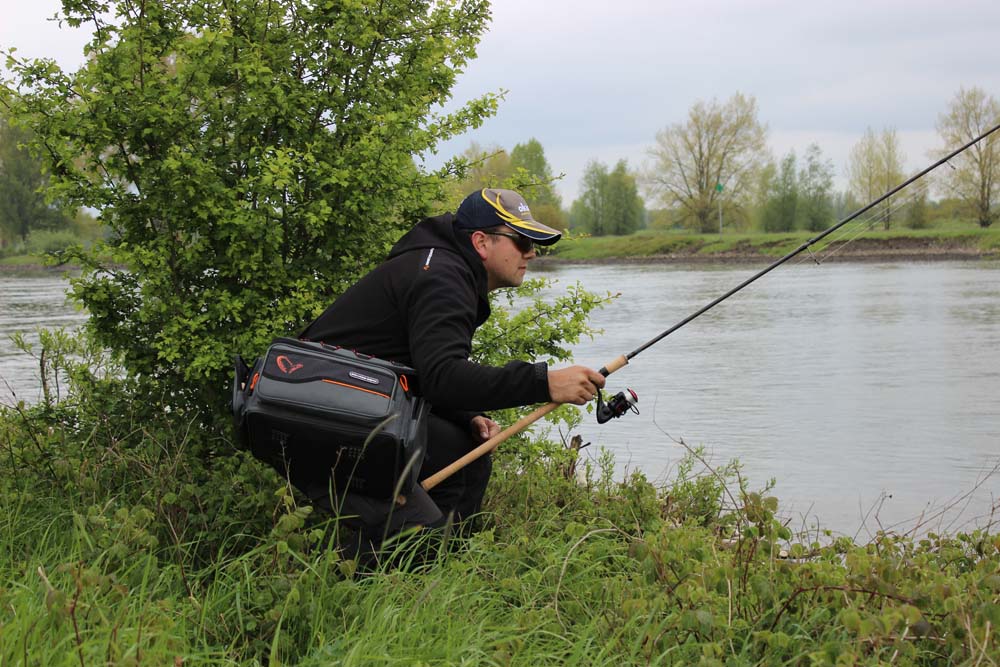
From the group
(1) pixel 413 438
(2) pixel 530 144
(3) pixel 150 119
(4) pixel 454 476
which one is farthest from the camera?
(2) pixel 530 144

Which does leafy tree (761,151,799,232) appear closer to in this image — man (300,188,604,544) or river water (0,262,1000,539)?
river water (0,262,1000,539)

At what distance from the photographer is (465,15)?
537cm

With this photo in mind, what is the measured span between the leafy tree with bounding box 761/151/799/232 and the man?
7141cm

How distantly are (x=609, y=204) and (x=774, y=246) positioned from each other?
28.0 metres

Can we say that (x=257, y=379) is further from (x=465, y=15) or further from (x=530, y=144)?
(x=530, y=144)

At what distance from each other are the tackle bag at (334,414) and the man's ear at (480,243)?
1.76 ft

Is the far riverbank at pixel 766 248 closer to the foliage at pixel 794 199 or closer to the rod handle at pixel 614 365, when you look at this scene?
the foliage at pixel 794 199

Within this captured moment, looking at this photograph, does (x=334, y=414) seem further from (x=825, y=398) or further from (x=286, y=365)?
(x=825, y=398)

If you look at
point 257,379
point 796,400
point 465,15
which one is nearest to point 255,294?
point 257,379

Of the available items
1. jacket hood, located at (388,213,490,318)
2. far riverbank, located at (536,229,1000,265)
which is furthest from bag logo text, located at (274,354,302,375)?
far riverbank, located at (536,229,1000,265)

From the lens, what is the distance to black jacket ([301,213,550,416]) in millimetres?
3457

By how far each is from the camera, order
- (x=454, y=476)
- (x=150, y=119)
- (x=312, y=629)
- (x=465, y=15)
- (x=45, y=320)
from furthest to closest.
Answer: (x=45, y=320) → (x=465, y=15) → (x=150, y=119) → (x=454, y=476) → (x=312, y=629)

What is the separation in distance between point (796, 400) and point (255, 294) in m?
7.66

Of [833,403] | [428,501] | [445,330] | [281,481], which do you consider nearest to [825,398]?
[833,403]
